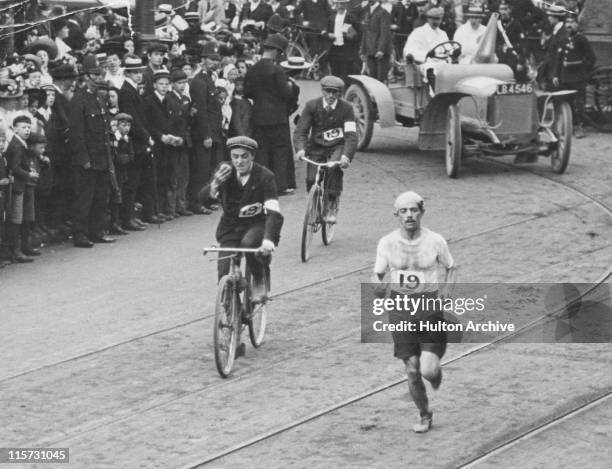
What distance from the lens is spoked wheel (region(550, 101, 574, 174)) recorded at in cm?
2039

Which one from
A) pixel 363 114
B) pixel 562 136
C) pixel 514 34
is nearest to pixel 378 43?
pixel 514 34

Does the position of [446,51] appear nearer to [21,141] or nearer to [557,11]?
[557,11]

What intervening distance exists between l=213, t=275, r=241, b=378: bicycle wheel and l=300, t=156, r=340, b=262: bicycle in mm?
3860

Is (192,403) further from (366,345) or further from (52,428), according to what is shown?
(366,345)

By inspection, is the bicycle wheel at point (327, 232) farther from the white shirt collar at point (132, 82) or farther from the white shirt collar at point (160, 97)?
the white shirt collar at point (132, 82)

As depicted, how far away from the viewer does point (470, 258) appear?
1578 centimetres

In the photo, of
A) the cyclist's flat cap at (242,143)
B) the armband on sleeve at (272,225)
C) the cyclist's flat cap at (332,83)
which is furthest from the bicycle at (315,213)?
the armband on sleeve at (272,225)

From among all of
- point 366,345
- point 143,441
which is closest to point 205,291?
point 366,345

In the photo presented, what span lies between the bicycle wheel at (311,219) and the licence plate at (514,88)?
528 centimetres

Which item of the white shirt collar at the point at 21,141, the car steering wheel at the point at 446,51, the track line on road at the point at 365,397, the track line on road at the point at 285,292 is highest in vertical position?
the car steering wheel at the point at 446,51

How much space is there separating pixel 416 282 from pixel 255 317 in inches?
109

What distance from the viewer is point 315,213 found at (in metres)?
15.9

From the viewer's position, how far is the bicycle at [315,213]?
15547 millimetres

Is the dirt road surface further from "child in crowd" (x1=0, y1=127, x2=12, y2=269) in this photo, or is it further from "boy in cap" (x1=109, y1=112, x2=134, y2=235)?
"boy in cap" (x1=109, y1=112, x2=134, y2=235)
